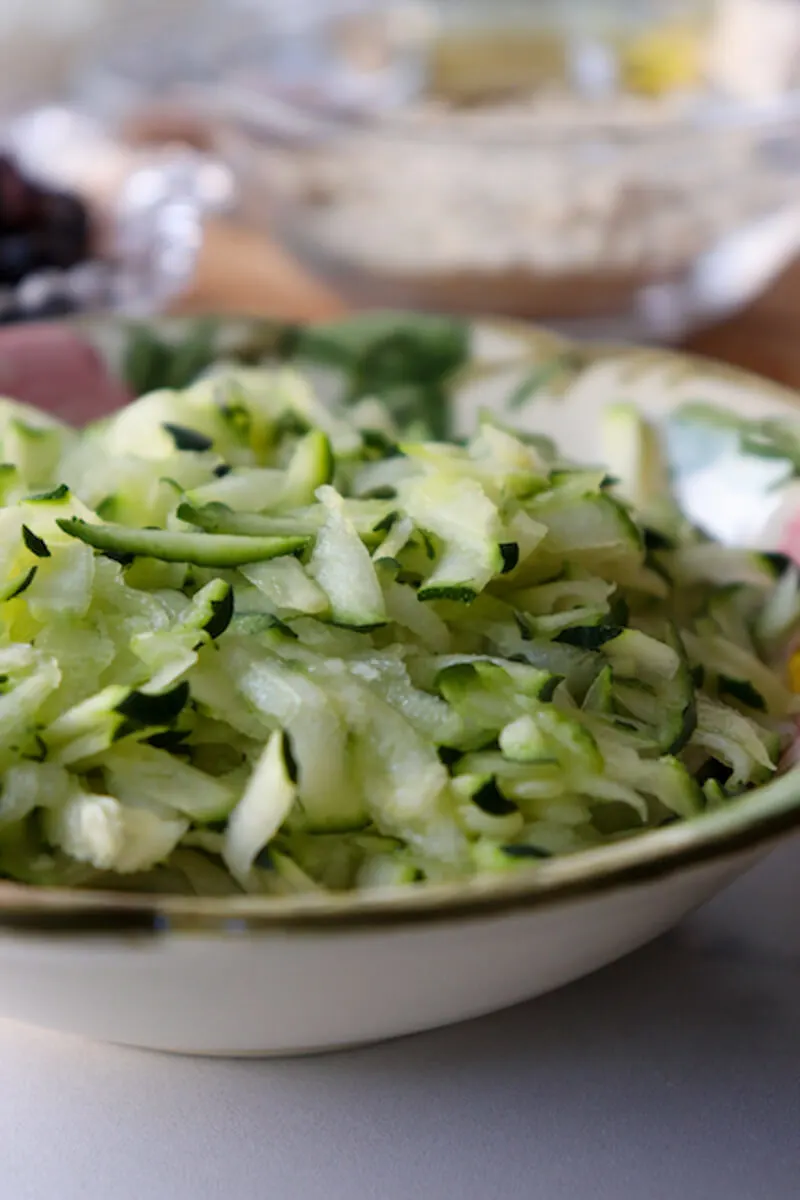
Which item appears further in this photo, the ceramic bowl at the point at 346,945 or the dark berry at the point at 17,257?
the dark berry at the point at 17,257

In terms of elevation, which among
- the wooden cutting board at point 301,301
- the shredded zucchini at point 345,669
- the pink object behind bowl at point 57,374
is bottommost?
the wooden cutting board at point 301,301

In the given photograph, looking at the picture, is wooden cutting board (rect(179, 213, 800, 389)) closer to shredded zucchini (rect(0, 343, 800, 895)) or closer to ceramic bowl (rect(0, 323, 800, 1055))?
shredded zucchini (rect(0, 343, 800, 895))

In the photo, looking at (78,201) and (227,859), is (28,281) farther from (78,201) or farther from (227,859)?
(227,859)

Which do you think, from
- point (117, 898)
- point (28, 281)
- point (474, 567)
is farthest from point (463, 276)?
point (117, 898)

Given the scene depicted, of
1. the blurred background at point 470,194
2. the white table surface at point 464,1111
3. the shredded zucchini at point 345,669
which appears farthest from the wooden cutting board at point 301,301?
the white table surface at point 464,1111

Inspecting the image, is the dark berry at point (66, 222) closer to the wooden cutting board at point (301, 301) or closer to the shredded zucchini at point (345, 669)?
the wooden cutting board at point (301, 301)

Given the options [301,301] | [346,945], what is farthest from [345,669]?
[301,301]
